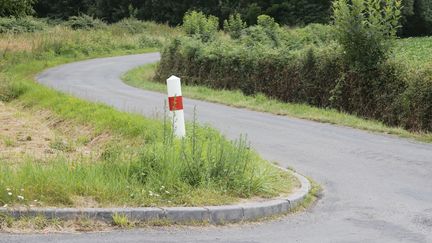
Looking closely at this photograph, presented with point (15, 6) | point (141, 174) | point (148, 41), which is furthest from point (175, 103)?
point (148, 41)

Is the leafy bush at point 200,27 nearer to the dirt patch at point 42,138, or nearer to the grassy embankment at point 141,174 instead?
the dirt patch at point 42,138

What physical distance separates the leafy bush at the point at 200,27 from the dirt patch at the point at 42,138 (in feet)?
51.8

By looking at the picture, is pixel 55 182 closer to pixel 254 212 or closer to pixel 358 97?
pixel 254 212

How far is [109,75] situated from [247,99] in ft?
38.3

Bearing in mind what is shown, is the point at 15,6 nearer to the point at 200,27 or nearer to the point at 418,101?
the point at 200,27

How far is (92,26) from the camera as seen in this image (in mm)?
60781

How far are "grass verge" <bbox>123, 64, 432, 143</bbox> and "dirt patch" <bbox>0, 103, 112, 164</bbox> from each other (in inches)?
266

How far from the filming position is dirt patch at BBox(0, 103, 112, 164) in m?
10.4

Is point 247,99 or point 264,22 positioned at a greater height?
point 264,22

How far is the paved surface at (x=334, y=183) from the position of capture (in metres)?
6.55

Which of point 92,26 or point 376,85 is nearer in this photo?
point 376,85

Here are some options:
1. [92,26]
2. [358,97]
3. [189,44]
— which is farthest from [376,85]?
[92,26]

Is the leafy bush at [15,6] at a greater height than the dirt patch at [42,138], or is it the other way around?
the leafy bush at [15,6]

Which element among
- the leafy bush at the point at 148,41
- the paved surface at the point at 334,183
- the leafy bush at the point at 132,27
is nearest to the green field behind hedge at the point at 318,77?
the paved surface at the point at 334,183
